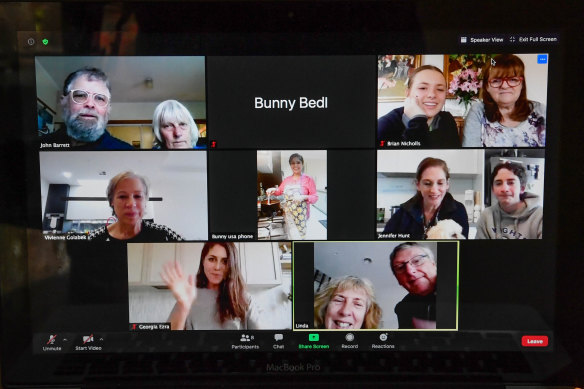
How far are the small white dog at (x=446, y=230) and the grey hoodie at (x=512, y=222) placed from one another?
3cm

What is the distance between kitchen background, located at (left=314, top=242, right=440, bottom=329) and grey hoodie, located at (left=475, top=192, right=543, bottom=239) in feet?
0.30

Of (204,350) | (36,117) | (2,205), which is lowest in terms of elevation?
(204,350)

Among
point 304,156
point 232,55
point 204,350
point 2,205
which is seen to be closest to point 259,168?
point 304,156

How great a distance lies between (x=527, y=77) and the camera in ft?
2.48

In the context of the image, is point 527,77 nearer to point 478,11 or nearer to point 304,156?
point 478,11

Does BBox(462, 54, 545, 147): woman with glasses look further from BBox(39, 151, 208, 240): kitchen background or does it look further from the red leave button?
BBox(39, 151, 208, 240): kitchen background

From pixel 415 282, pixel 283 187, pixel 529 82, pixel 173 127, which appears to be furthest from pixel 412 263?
pixel 173 127

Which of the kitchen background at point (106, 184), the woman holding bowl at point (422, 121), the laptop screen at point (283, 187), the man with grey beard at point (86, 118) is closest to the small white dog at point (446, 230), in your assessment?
the laptop screen at point (283, 187)

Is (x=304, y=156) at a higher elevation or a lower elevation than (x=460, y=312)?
higher

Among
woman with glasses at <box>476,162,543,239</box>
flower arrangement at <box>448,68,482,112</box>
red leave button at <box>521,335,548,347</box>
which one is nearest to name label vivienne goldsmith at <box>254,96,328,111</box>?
flower arrangement at <box>448,68,482,112</box>

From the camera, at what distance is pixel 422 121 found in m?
0.77

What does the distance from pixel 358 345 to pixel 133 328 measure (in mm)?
380

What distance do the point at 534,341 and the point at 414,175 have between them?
345mm

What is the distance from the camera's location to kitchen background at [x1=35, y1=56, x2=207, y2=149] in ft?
2.45
